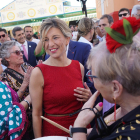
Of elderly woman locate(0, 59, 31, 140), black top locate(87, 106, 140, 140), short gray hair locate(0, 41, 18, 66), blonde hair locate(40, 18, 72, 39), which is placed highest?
blonde hair locate(40, 18, 72, 39)

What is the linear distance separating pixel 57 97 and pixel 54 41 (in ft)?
1.90

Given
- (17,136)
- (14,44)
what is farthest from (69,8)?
(17,136)

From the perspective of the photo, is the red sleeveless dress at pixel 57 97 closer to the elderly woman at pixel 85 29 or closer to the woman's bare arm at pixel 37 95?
the woman's bare arm at pixel 37 95

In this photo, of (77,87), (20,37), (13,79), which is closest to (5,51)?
(13,79)

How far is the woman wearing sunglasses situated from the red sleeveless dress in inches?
18.2

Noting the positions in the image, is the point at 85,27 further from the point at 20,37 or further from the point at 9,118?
the point at 20,37

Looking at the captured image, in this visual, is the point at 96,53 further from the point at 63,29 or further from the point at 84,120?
the point at 63,29

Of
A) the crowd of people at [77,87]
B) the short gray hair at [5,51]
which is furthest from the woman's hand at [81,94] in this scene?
the short gray hair at [5,51]

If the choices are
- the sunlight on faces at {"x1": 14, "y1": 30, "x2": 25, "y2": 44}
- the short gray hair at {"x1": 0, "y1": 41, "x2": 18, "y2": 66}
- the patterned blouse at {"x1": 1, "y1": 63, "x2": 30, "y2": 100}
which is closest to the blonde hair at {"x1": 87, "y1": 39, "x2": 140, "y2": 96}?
the patterned blouse at {"x1": 1, "y1": 63, "x2": 30, "y2": 100}

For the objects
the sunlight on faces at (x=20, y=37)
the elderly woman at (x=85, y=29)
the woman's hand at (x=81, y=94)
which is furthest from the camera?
the sunlight on faces at (x=20, y=37)

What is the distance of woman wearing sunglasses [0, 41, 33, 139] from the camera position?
2.11 metres

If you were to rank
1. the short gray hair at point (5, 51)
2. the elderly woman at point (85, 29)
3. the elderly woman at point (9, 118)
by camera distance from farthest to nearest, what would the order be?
1. the elderly woman at point (85, 29)
2. the short gray hair at point (5, 51)
3. the elderly woman at point (9, 118)

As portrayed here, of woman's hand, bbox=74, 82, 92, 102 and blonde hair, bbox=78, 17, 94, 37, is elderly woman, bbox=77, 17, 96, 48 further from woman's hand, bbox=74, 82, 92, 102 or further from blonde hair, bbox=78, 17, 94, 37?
woman's hand, bbox=74, 82, 92, 102

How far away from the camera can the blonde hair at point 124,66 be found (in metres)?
0.80
